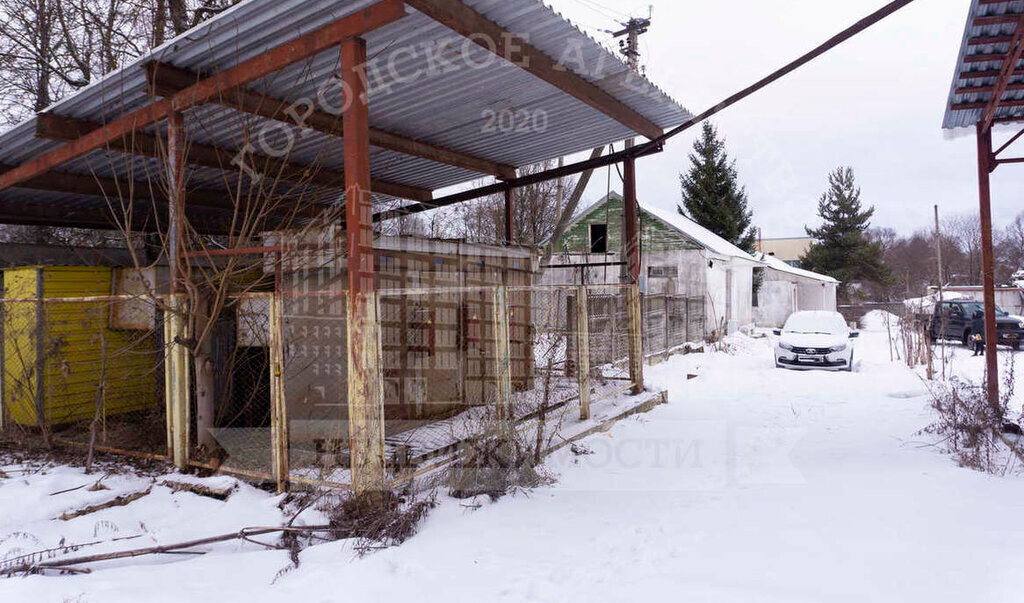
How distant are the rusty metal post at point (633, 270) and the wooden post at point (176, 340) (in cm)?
580

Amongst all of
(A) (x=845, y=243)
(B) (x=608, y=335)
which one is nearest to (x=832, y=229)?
(A) (x=845, y=243)

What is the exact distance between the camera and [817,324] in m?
14.5

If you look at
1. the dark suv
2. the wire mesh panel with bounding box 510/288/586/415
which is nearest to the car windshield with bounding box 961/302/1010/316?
the dark suv

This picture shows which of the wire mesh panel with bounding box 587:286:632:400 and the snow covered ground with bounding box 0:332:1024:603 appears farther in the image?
the wire mesh panel with bounding box 587:286:632:400

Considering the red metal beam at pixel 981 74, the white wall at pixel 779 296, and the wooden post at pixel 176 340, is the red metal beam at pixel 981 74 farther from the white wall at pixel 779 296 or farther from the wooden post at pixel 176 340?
the white wall at pixel 779 296

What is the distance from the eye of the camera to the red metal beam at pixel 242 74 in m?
4.45

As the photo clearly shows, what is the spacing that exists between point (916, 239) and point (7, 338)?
8257 cm

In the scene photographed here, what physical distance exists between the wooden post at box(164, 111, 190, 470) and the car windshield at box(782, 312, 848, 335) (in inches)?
529

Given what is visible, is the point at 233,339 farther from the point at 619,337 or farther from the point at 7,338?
the point at 619,337

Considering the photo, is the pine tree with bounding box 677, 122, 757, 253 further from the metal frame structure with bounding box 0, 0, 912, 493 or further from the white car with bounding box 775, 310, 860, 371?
the metal frame structure with bounding box 0, 0, 912, 493

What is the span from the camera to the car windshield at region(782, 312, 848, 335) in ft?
46.4

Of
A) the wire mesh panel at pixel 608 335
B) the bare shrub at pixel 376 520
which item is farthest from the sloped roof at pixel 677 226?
the bare shrub at pixel 376 520

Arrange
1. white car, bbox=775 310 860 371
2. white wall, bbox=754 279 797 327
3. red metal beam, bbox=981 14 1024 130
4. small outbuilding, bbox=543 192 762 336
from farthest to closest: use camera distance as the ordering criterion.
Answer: white wall, bbox=754 279 797 327 → small outbuilding, bbox=543 192 762 336 → white car, bbox=775 310 860 371 → red metal beam, bbox=981 14 1024 130

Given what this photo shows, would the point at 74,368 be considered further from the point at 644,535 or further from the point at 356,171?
the point at 644,535
